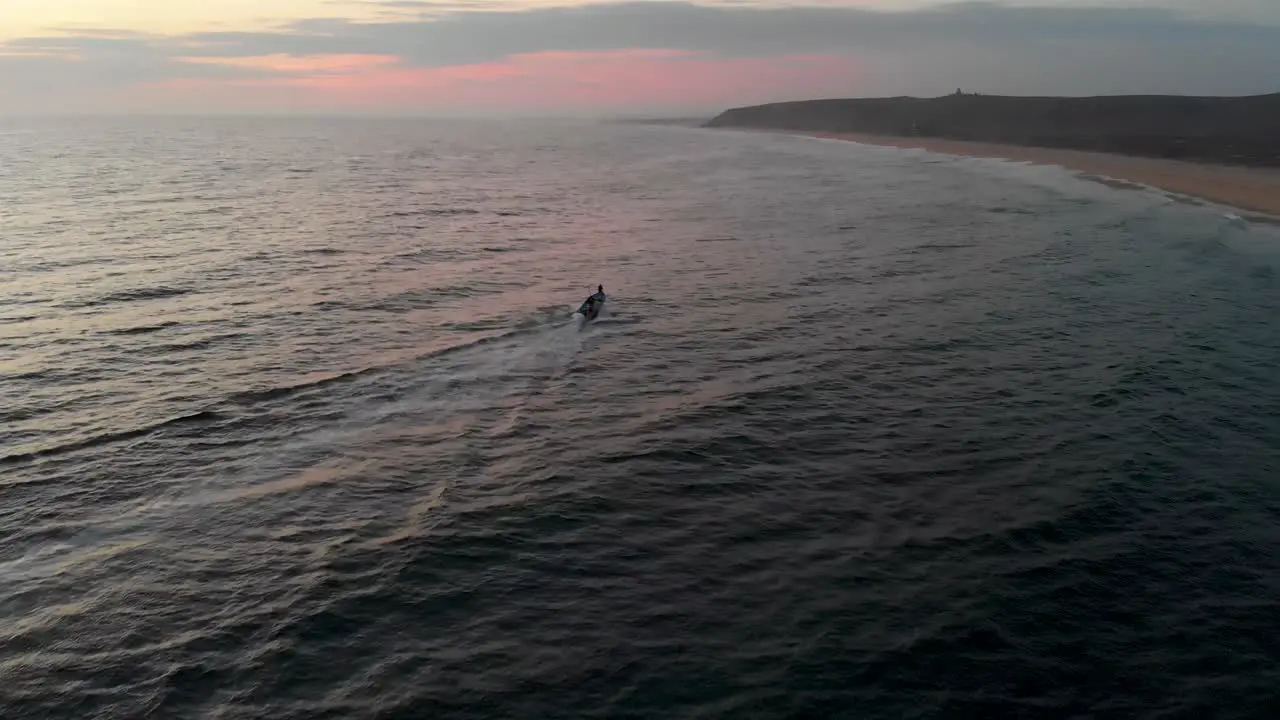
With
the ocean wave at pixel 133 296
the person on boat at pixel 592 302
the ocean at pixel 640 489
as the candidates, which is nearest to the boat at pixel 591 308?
the person on boat at pixel 592 302

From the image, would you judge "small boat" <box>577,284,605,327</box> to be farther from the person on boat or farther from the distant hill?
the distant hill

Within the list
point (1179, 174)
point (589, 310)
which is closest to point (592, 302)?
point (589, 310)

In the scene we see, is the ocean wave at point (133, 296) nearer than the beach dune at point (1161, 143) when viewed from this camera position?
Yes

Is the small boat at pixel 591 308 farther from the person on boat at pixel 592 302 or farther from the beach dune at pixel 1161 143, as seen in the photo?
the beach dune at pixel 1161 143

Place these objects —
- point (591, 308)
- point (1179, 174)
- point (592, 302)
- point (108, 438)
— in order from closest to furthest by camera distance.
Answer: point (108, 438), point (591, 308), point (592, 302), point (1179, 174)

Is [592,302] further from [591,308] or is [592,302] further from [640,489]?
[640,489]

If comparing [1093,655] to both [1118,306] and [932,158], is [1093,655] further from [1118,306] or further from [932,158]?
[932,158]

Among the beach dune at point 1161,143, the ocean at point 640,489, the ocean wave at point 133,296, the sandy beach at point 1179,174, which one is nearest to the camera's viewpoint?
the ocean at point 640,489
